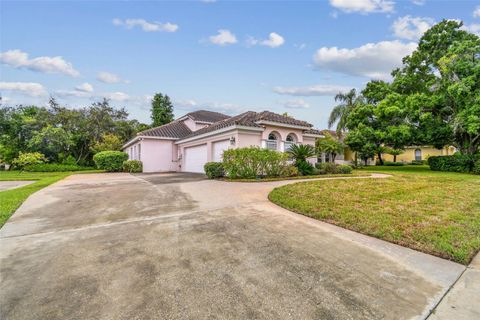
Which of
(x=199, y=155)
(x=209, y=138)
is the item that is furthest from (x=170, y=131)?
(x=209, y=138)

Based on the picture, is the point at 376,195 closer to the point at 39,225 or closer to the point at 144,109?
the point at 39,225

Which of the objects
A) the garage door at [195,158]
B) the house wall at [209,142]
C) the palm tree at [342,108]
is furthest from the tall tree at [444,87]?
the garage door at [195,158]

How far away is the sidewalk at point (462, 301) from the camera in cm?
205

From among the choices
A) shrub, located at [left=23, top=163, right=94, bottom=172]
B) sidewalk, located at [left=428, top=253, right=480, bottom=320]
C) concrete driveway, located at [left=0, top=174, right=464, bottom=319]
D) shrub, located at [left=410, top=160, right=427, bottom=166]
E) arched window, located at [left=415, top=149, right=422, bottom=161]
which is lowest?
sidewalk, located at [left=428, top=253, right=480, bottom=320]

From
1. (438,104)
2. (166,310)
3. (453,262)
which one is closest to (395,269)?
(453,262)

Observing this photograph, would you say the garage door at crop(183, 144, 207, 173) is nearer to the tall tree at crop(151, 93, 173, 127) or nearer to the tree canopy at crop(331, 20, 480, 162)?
the tree canopy at crop(331, 20, 480, 162)

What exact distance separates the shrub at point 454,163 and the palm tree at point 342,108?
10.1 meters

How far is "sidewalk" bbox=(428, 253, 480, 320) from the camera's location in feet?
6.73

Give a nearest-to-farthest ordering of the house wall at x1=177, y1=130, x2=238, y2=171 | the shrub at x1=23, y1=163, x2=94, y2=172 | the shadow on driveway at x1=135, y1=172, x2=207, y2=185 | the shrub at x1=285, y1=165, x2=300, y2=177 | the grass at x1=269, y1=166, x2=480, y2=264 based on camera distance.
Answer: the grass at x1=269, y1=166, x2=480, y2=264 → the shadow on driveway at x1=135, y1=172, x2=207, y2=185 → the shrub at x1=285, y1=165, x2=300, y2=177 → the house wall at x1=177, y1=130, x2=238, y2=171 → the shrub at x1=23, y1=163, x2=94, y2=172

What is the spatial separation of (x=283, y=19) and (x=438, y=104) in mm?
14902

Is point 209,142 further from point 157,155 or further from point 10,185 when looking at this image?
point 10,185

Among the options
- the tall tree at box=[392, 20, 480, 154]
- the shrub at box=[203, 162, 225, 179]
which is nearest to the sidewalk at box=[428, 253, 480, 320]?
the shrub at box=[203, 162, 225, 179]

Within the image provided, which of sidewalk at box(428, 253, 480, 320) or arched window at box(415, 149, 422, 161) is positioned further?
arched window at box(415, 149, 422, 161)

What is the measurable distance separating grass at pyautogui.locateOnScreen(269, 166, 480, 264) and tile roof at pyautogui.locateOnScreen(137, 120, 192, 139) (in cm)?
1566
